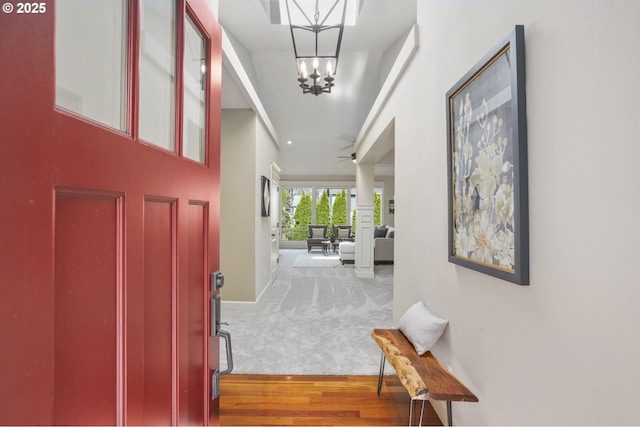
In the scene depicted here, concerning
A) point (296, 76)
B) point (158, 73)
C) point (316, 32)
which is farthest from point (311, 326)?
point (296, 76)

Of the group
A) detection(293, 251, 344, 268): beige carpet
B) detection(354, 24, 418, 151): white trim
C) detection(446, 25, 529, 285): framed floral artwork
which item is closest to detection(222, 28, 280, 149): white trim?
detection(354, 24, 418, 151): white trim

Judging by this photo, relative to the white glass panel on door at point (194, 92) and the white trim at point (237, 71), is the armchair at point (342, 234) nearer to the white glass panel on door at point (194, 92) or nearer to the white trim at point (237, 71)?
the white trim at point (237, 71)

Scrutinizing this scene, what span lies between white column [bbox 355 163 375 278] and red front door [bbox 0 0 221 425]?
16.1 ft

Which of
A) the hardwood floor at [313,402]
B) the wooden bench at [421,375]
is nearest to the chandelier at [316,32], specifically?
the wooden bench at [421,375]

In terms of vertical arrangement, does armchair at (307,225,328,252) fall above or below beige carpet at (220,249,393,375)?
above

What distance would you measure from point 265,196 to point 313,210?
21.9ft

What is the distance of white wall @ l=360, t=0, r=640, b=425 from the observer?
2.43 feet

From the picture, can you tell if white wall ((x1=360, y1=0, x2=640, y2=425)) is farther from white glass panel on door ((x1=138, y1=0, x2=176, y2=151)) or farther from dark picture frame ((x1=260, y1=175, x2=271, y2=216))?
dark picture frame ((x1=260, y1=175, x2=271, y2=216))

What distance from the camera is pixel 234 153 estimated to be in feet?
12.8

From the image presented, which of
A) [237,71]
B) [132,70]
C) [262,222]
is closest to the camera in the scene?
[132,70]

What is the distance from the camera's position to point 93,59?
2.08ft

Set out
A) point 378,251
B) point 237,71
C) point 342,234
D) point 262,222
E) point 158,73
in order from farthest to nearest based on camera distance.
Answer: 1. point 342,234
2. point 378,251
3. point 262,222
4. point 237,71
5. point 158,73

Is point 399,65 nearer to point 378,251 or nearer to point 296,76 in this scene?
point 296,76

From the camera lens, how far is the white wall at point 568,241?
0.74 metres
